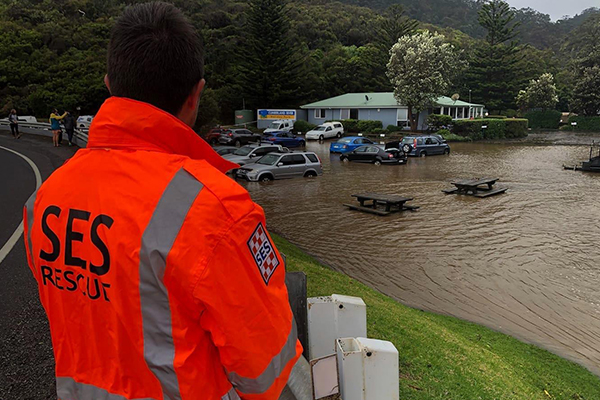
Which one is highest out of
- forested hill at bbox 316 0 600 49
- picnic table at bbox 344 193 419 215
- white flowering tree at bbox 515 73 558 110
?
forested hill at bbox 316 0 600 49

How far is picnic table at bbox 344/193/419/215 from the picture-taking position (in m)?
14.4

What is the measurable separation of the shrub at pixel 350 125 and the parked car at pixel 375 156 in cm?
2257

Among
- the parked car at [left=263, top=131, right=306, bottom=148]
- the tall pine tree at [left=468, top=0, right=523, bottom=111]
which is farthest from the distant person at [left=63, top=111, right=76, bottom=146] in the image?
the tall pine tree at [left=468, top=0, right=523, bottom=111]

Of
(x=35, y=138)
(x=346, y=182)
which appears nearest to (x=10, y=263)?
(x=346, y=182)

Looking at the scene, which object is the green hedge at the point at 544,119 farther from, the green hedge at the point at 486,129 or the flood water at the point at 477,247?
the flood water at the point at 477,247

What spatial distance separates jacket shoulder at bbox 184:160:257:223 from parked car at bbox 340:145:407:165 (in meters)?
26.4

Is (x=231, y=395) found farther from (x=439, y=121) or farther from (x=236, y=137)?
(x=439, y=121)

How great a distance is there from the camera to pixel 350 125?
50625 mm

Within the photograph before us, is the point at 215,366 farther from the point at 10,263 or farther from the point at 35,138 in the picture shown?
the point at 35,138

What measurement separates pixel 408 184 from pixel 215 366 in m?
19.8

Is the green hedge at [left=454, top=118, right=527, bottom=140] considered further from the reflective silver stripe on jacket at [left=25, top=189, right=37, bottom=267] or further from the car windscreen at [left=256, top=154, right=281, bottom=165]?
the reflective silver stripe on jacket at [left=25, top=189, right=37, bottom=267]

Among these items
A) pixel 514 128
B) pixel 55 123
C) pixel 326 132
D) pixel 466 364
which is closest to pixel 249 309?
pixel 466 364

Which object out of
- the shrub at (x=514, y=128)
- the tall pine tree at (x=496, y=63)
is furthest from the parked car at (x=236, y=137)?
the tall pine tree at (x=496, y=63)

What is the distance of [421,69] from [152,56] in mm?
48141
